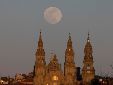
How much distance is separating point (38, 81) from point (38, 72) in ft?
7.59

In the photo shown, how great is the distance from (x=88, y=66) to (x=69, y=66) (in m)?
4.75

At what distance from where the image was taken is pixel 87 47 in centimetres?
11538

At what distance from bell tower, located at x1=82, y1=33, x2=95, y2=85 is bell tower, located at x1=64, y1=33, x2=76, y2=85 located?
119 inches

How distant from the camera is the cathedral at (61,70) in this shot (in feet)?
378

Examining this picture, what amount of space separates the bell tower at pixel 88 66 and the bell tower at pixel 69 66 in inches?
119

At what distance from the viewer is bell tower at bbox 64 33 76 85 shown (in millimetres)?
116062

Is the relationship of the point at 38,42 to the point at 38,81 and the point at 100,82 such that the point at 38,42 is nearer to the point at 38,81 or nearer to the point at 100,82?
the point at 38,81

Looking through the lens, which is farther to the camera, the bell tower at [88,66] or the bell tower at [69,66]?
the bell tower at [69,66]

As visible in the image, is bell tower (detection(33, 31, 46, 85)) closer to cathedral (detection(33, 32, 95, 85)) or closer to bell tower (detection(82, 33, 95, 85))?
cathedral (detection(33, 32, 95, 85))

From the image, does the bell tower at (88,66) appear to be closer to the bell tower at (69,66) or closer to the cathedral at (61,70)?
the cathedral at (61,70)

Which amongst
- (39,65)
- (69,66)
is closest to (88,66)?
(69,66)

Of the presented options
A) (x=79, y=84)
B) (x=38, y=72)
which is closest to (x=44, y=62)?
(x=38, y=72)

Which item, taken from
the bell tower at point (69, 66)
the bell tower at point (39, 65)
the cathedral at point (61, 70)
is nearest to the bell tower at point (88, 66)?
the cathedral at point (61, 70)

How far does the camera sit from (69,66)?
116188 mm
